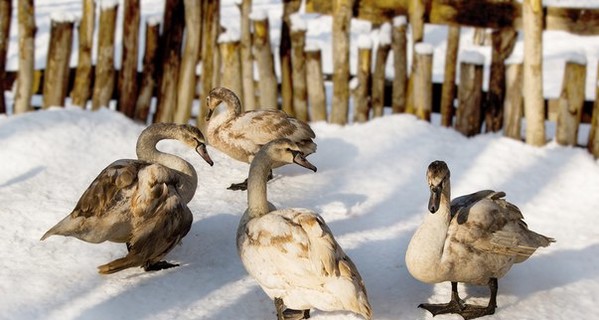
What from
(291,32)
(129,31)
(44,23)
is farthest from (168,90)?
(44,23)

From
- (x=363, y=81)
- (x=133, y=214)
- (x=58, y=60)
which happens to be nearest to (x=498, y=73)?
(x=363, y=81)

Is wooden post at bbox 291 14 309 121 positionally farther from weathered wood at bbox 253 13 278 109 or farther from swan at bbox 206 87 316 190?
swan at bbox 206 87 316 190

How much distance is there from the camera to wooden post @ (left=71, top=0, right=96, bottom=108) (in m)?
7.50

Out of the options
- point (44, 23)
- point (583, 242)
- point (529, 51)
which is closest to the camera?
point (583, 242)

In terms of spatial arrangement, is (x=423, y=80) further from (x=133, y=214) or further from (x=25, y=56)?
(x=133, y=214)

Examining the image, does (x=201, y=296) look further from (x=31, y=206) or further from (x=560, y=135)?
(x=560, y=135)

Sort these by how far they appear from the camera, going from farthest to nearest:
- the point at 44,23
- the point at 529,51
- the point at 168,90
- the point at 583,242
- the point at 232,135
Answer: the point at 44,23, the point at 168,90, the point at 529,51, the point at 232,135, the point at 583,242

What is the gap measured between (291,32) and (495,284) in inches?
133

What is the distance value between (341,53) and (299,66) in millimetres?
365

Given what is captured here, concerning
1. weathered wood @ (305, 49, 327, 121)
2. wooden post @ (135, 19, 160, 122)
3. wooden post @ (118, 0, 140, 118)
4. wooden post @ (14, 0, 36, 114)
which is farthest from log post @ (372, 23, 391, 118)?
wooden post @ (14, 0, 36, 114)

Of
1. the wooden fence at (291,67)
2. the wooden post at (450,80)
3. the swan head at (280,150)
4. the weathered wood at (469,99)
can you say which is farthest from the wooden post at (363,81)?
the swan head at (280,150)

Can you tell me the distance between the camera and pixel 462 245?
4703 millimetres

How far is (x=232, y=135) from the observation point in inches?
250

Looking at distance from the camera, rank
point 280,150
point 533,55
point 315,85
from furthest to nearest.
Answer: point 315,85 → point 533,55 → point 280,150
